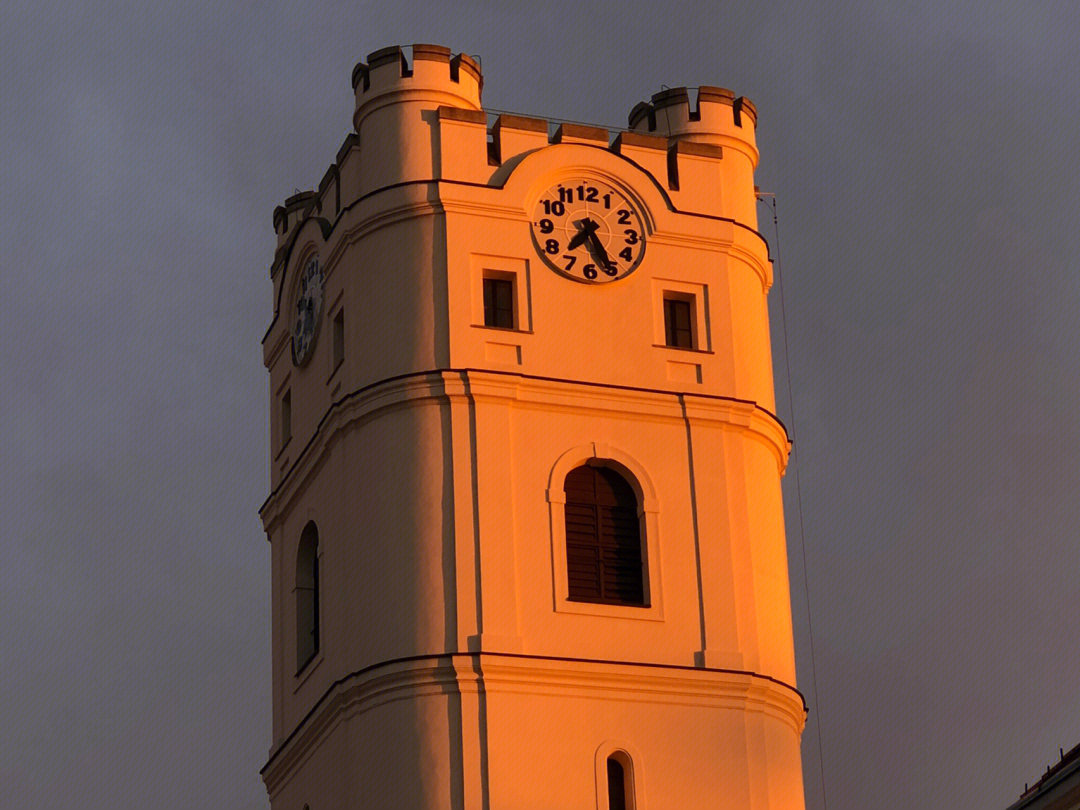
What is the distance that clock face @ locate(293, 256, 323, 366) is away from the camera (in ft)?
150

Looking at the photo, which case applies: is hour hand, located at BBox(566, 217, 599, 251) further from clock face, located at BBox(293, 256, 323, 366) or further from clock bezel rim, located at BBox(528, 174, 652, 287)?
clock face, located at BBox(293, 256, 323, 366)

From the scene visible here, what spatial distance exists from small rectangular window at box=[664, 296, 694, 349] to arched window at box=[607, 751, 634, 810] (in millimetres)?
6560

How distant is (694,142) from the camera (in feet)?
152

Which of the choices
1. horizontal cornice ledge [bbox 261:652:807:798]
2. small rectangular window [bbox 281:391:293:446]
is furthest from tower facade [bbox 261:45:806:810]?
small rectangular window [bbox 281:391:293:446]

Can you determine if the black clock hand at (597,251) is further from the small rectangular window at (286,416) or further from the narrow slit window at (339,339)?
the small rectangular window at (286,416)

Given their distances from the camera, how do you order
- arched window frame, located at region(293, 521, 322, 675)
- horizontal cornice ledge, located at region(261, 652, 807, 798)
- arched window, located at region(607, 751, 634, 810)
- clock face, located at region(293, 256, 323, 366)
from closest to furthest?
horizontal cornice ledge, located at region(261, 652, 807, 798), arched window, located at region(607, 751, 634, 810), arched window frame, located at region(293, 521, 322, 675), clock face, located at region(293, 256, 323, 366)

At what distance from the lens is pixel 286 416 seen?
47.2 metres

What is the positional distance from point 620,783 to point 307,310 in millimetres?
9634

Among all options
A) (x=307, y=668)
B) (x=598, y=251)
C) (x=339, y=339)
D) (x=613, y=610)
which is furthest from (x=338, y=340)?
(x=613, y=610)

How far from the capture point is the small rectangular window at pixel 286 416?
46.8 meters

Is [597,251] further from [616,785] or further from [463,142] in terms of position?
[616,785]

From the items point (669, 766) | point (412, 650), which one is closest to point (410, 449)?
point (412, 650)

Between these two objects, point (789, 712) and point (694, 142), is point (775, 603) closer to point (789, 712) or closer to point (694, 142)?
point (789, 712)

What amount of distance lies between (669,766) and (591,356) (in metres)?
6.19
